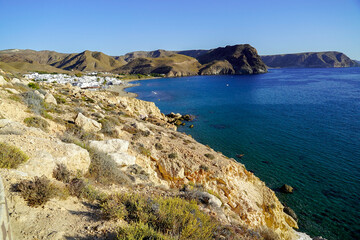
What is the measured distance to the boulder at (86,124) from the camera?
1264 centimetres

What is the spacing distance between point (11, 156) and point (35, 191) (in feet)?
5.96

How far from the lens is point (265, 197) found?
14.3m

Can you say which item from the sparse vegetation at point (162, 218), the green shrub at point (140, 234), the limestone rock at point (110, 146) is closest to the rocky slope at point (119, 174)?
the limestone rock at point (110, 146)

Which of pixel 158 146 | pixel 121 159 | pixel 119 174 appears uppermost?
pixel 119 174

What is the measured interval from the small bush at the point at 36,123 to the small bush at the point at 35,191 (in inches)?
261

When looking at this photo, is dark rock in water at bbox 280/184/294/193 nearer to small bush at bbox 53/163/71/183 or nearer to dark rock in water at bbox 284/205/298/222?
dark rock in water at bbox 284/205/298/222

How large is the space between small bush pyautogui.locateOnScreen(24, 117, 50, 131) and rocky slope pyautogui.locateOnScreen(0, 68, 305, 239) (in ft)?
0.90

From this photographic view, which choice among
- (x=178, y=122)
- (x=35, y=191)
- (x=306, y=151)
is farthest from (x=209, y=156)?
A: (x=178, y=122)

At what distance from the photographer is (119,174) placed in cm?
831

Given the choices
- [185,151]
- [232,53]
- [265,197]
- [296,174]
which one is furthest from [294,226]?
[232,53]

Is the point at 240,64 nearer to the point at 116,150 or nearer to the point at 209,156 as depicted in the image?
the point at 209,156

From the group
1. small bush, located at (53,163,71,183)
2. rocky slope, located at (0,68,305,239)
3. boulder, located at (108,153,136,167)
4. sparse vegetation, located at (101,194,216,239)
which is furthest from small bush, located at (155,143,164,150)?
sparse vegetation, located at (101,194,216,239)

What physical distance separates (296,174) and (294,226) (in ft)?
22.1

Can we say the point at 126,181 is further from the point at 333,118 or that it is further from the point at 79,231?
the point at 333,118
